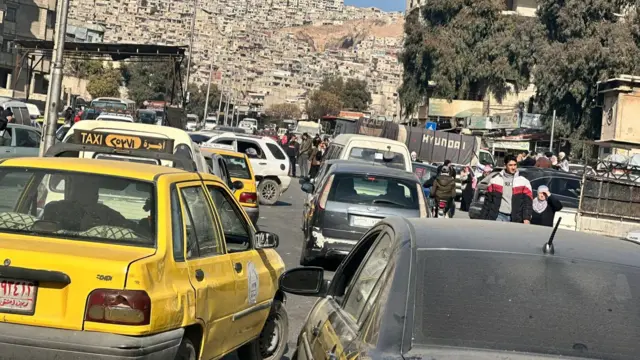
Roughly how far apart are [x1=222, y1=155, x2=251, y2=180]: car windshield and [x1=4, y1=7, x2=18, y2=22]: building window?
173 feet

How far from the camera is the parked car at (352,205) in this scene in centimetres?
1255

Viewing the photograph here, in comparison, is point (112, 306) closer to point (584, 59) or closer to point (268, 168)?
point (268, 168)

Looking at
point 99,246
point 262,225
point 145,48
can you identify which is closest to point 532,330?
point 99,246

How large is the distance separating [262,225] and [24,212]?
13.4 metres

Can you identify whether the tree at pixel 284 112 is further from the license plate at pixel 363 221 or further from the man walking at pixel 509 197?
the license plate at pixel 363 221

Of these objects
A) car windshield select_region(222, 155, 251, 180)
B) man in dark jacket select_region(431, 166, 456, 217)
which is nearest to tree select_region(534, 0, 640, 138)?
man in dark jacket select_region(431, 166, 456, 217)

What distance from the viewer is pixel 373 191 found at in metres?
13.0

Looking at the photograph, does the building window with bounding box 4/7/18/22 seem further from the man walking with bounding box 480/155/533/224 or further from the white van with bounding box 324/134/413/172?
the man walking with bounding box 480/155/533/224

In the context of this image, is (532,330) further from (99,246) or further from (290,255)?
(290,255)


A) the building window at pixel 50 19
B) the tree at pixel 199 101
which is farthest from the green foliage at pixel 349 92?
the building window at pixel 50 19

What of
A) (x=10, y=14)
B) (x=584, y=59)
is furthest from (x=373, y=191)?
(x=10, y=14)

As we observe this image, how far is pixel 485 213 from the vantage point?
45.5 feet

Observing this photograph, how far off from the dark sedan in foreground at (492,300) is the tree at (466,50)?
186 ft

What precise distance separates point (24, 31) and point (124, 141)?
64.8 m
